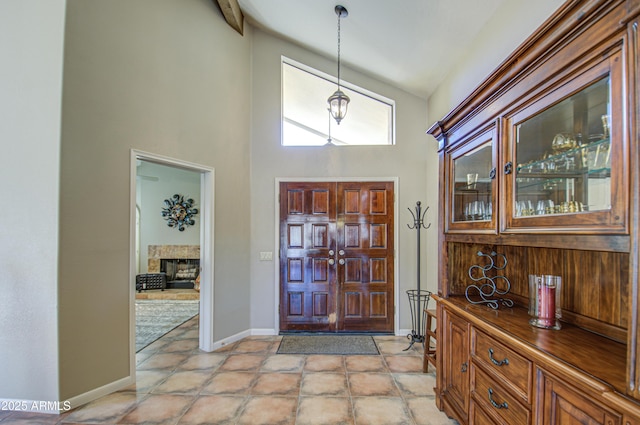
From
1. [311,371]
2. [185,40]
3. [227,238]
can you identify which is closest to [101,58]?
[185,40]

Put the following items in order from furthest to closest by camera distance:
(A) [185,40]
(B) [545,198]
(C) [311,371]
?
(A) [185,40]
(C) [311,371]
(B) [545,198]

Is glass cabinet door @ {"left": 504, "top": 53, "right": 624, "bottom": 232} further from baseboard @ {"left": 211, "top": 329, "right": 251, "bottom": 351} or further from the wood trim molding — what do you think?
baseboard @ {"left": 211, "top": 329, "right": 251, "bottom": 351}

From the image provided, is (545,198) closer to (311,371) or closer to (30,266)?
(311,371)

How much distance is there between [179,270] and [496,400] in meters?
7.09

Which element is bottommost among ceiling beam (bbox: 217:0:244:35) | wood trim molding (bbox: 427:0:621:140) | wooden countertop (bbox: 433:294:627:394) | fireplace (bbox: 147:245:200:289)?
fireplace (bbox: 147:245:200:289)

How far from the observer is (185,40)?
128 inches

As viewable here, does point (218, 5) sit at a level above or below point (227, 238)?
above

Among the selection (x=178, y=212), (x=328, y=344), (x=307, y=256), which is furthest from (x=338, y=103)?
(x=178, y=212)

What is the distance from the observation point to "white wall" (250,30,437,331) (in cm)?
407

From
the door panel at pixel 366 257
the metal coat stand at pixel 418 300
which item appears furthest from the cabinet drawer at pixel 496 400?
the door panel at pixel 366 257

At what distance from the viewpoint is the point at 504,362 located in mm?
A: 1528

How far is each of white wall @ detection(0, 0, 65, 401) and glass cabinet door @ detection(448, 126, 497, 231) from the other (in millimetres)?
3067

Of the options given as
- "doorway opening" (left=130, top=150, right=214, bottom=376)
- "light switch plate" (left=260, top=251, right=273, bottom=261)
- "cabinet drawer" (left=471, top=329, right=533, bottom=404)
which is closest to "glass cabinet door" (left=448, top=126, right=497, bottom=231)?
"cabinet drawer" (left=471, top=329, right=533, bottom=404)

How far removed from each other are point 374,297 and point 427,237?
1085 mm
